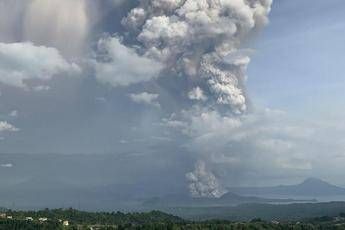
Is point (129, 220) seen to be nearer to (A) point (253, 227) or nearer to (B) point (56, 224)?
(B) point (56, 224)

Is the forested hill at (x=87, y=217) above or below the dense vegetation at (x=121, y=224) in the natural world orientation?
above

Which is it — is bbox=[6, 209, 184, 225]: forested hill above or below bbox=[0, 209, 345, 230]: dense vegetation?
above

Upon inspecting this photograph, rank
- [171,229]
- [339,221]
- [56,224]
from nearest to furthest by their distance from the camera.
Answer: [171,229] → [56,224] → [339,221]

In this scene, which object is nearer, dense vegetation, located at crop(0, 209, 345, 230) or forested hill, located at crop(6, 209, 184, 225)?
dense vegetation, located at crop(0, 209, 345, 230)

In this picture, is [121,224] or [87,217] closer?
[121,224]

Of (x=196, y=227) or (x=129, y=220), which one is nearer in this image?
(x=196, y=227)

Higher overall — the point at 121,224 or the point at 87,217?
the point at 87,217

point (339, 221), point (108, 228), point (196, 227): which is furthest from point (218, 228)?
point (339, 221)

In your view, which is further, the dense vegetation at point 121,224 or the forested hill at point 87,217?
the forested hill at point 87,217

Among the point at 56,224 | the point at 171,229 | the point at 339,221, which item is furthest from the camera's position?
the point at 339,221

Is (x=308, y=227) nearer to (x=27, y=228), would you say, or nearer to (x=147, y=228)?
(x=147, y=228)
